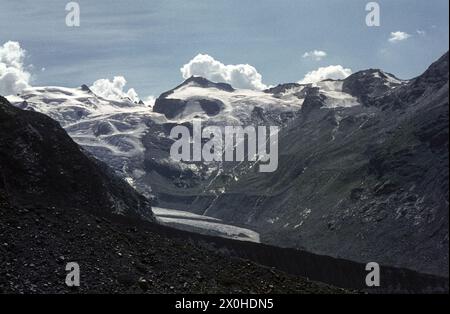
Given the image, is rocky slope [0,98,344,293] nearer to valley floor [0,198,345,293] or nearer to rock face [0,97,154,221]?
valley floor [0,198,345,293]

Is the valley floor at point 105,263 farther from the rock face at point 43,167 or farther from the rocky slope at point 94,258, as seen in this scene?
the rock face at point 43,167

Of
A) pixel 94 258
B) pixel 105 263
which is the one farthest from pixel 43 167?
pixel 105 263

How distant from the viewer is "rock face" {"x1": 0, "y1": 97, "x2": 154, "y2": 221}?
263 feet

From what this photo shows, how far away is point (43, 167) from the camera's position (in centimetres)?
8688

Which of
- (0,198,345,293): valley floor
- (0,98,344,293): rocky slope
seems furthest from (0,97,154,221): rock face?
(0,198,345,293): valley floor

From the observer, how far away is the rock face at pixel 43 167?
263 ft

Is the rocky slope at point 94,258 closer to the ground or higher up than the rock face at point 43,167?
closer to the ground

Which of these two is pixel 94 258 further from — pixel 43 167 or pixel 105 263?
pixel 43 167

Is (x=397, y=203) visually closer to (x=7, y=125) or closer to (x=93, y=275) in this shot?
(x=7, y=125)

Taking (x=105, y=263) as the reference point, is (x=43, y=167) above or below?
above

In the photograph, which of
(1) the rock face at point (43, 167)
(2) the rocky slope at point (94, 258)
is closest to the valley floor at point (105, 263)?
(2) the rocky slope at point (94, 258)
